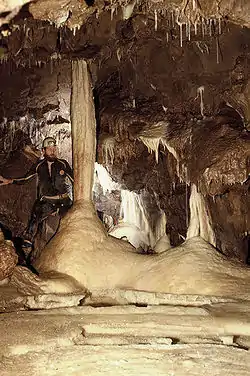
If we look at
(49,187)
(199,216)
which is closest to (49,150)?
(49,187)

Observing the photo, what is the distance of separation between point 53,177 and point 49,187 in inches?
8.0

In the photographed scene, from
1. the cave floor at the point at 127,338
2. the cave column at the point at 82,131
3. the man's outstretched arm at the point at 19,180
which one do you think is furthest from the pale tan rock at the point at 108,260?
the man's outstretched arm at the point at 19,180

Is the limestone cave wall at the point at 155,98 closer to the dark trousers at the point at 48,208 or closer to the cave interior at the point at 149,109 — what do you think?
the cave interior at the point at 149,109

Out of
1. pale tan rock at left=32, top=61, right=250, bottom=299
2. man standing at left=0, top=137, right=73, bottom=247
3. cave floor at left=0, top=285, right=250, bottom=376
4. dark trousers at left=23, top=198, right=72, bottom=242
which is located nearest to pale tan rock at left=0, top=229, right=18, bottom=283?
cave floor at left=0, top=285, right=250, bottom=376

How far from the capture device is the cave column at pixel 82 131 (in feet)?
23.1

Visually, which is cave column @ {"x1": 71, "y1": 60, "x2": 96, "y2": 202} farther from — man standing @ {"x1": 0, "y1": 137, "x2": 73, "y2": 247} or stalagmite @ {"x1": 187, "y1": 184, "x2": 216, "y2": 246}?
stalagmite @ {"x1": 187, "y1": 184, "x2": 216, "y2": 246}

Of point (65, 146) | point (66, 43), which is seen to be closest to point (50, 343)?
point (66, 43)

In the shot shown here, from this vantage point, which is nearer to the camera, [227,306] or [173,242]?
[227,306]

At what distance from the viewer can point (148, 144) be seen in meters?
8.88

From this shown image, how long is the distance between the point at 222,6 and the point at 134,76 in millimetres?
3735

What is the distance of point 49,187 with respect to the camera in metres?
7.69

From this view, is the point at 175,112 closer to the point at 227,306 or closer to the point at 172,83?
the point at 172,83

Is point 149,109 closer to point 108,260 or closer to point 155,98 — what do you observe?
point 155,98

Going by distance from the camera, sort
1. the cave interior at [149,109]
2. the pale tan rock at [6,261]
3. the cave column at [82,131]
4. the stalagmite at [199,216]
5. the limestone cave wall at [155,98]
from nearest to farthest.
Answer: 1. the pale tan rock at [6,261]
2. the cave interior at [149,109]
3. the cave column at [82,131]
4. the limestone cave wall at [155,98]
5. the stalagmite at [199,216]
